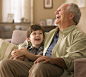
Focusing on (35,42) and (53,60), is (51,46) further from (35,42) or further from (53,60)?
(53,60)

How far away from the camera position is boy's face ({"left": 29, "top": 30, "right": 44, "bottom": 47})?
172cm

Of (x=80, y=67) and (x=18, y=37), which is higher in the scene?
(x=18, y=37)

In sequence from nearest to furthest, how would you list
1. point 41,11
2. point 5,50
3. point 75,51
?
1. point 75,51
2. point 5,50
3. point 41,11

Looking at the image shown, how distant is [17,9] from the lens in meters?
5.50

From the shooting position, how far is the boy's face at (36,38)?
1.72m

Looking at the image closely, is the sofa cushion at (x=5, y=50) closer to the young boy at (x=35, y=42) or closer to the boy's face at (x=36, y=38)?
the young boy at (x=35, y=42)

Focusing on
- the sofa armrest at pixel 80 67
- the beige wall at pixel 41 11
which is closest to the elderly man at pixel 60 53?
the sofa armrest at pixel 80 67

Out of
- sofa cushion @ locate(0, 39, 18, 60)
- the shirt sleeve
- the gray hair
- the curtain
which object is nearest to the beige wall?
the curtain

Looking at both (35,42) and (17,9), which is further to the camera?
(17,9)

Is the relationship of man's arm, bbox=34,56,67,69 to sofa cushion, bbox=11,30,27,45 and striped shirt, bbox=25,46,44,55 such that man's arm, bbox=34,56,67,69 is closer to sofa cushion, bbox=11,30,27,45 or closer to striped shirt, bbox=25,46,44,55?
striped shirt, bbox=25,46,44,55

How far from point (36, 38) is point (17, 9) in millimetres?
4077

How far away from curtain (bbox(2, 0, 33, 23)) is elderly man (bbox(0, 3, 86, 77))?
12.9ft

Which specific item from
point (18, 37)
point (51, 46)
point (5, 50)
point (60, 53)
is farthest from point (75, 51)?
point (18, 37)

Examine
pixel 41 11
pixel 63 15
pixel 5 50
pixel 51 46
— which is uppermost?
pixel 41 11
